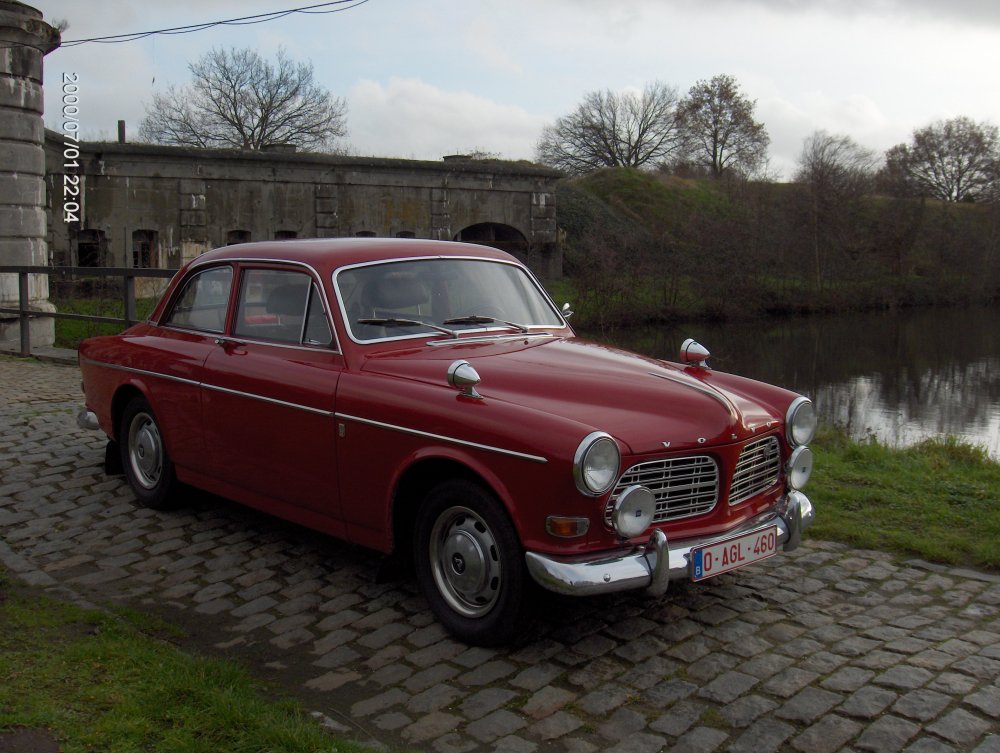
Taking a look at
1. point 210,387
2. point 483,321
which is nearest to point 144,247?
point 210,387

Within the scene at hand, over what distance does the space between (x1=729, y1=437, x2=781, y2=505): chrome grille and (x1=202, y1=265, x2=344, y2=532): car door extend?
1.93 m

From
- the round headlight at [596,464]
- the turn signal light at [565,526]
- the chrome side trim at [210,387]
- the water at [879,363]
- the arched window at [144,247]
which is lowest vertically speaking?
the water at [879,363]

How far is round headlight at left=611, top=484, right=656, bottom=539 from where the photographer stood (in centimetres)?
386

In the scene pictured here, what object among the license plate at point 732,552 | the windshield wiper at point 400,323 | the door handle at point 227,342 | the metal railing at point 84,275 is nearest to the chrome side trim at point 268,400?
the door handle at point 227,342

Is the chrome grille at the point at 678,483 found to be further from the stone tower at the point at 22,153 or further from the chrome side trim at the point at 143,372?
the stone tower at the point at 22,153

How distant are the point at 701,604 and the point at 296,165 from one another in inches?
1112

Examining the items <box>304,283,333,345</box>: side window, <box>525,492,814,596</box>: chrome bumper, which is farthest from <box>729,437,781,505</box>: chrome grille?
<box>304,283,333,345</box>: side window

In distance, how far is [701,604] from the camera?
4.61m

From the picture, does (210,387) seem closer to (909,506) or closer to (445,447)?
(445,447)

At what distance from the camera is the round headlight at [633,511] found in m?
3.86

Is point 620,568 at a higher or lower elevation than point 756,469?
lower

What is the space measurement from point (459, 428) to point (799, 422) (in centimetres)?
180

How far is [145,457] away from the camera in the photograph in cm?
632

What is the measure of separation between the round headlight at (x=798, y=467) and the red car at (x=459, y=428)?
1 cm
